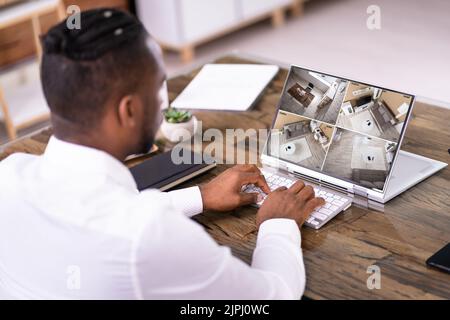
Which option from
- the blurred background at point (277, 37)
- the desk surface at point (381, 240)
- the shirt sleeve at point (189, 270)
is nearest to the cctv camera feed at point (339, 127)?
the desk surface at point (381, 240)

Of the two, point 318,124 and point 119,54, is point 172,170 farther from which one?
point 119,54

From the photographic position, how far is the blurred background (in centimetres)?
413

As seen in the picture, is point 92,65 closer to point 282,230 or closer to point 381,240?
point 282,230

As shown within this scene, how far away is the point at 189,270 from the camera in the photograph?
4.16 ft

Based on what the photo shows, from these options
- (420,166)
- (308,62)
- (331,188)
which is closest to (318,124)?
(331,188)

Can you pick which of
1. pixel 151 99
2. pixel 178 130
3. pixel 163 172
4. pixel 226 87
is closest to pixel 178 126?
pixel 178 130

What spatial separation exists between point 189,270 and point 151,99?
12.9 inches

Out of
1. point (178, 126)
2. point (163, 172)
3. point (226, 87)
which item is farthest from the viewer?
point (226, 87)

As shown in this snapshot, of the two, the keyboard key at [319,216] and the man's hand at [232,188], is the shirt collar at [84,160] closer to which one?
the man's hand at [232,188]

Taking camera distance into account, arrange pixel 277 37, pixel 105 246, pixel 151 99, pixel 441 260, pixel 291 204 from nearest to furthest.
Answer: pixel 105 246, pixel 151 99, pixel 441 260, pixel 291 204, pixel 277 37

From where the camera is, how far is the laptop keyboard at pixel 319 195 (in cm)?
165

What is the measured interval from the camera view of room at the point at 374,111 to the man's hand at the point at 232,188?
233 millimetres

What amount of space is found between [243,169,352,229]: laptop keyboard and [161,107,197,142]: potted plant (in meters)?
0.33
